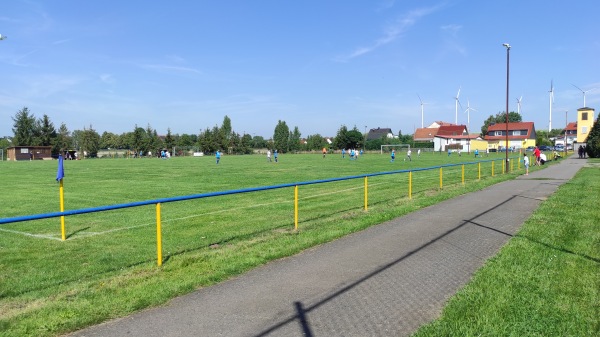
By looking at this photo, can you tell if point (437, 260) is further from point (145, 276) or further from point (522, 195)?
point (522, 195)

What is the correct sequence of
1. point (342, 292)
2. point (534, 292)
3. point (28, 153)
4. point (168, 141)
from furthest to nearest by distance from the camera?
point (168, 141)
point (28, 153)
point (342, 292)
point (534, 292)

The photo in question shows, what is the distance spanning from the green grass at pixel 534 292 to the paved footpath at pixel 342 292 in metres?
0.27

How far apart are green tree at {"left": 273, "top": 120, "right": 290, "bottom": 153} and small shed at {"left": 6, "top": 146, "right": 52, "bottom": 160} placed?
69.5 metres

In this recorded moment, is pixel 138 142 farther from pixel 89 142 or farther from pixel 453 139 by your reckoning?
pixel 453 139

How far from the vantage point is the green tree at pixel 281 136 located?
13988 cm

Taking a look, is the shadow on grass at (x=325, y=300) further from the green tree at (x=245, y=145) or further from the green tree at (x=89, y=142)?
the green tree at (x=245, y=145)

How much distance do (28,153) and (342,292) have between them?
291 feet

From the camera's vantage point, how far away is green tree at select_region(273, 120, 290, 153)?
139875 millimetres

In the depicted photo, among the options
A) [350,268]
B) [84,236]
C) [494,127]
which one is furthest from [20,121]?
[494,127]

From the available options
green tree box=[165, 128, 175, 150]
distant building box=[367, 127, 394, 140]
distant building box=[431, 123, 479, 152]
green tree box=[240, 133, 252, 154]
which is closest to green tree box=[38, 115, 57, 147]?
green tree box=[165, 128, 175, 150]

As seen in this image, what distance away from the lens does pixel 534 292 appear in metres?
5.63

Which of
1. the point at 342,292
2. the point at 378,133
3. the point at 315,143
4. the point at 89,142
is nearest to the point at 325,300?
the point at 342,292

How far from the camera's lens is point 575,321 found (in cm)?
470

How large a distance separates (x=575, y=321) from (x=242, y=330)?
136 inches
